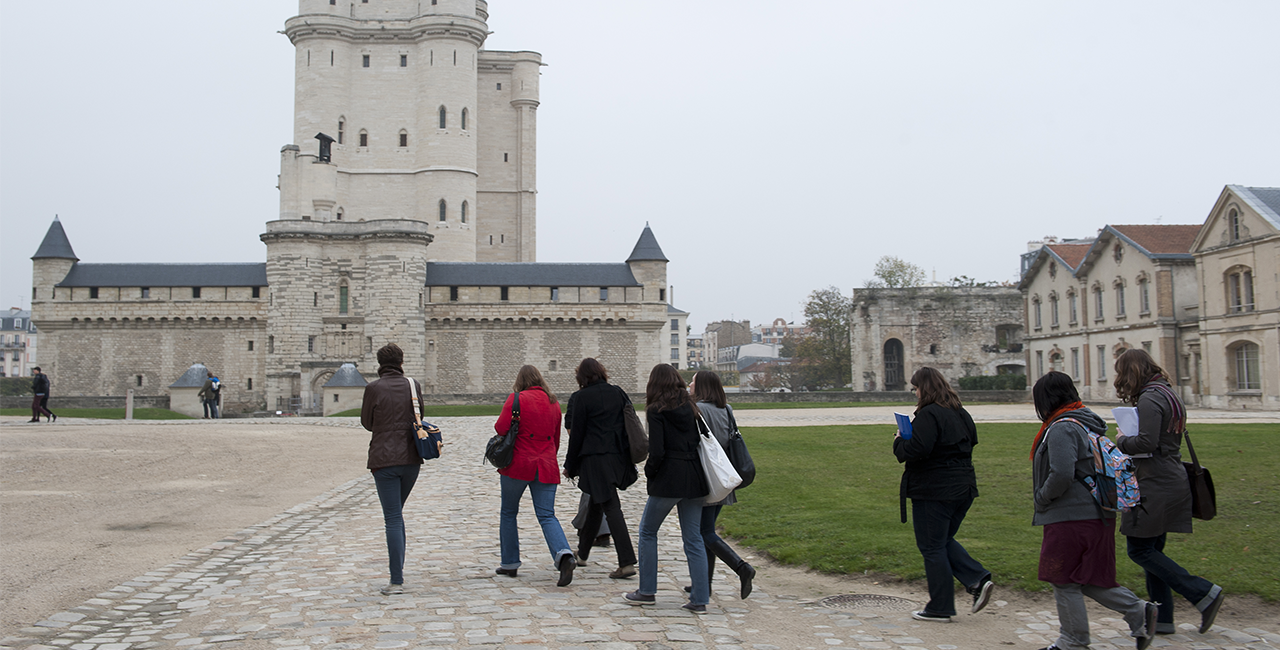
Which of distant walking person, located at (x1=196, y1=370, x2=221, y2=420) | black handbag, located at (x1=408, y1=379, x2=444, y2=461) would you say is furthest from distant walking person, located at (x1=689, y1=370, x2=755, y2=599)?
distant walking person, located at (x1=196, y1=370, x2=221, y2=420)

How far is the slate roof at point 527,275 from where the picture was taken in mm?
48156

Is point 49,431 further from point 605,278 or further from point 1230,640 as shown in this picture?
point 605,278

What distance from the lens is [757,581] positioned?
7.44 m

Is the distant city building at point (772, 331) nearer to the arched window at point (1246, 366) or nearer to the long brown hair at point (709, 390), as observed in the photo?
the arched window at point (1246, 366)

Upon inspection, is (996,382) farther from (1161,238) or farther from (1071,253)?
(1161,238)

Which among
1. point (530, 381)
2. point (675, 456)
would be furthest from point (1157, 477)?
point (530, 381)

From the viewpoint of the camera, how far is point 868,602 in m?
6.63

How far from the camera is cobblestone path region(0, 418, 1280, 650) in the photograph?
5453mm

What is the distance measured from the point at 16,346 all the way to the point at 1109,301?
10655cm

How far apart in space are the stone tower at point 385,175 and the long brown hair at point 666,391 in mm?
39538

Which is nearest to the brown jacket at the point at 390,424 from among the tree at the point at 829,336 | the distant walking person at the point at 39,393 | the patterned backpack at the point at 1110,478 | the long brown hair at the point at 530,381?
the long brown hair at the point at 530,381

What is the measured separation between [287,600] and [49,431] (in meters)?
20.6

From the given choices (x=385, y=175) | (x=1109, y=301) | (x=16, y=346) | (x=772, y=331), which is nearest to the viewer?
(x=1109, y=301)

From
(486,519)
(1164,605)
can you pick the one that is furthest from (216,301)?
(1164,605)
